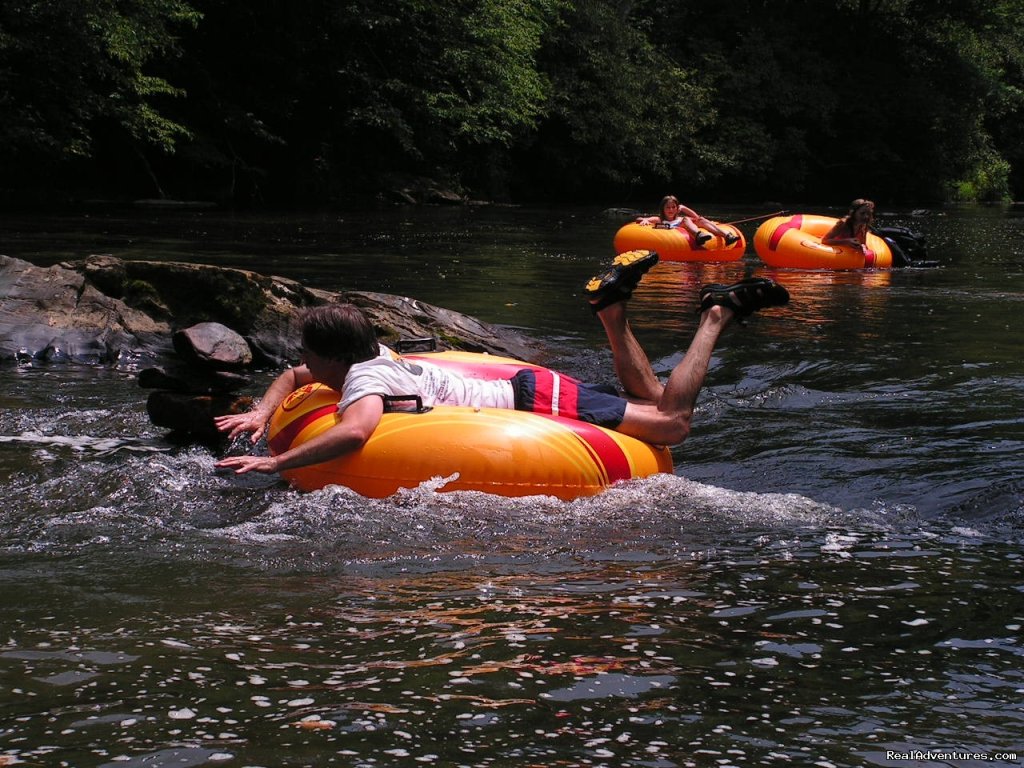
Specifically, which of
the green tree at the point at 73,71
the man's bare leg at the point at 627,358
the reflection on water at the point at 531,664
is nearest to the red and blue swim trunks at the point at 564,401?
the man's bare leg at the point at 627,358

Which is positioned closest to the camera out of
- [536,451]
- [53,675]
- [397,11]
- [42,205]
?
[53,675]

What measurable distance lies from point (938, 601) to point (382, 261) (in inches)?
446

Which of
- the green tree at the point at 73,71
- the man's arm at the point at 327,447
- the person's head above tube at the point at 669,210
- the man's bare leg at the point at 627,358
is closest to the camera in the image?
the man's arm at the point at 327,447

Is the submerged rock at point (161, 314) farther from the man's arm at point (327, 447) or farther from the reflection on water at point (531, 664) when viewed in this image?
the reflection on water at point (531, 664)

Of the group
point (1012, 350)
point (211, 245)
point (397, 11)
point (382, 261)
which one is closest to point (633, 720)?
point (1012, 350)

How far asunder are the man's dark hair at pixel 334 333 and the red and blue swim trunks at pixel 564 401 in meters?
0.78

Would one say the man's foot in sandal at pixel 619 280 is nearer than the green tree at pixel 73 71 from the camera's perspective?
Yes

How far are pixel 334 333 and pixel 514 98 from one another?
920 inches

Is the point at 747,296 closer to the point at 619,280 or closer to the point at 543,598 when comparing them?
the point at 619,280

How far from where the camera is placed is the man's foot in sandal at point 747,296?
19.3 feet

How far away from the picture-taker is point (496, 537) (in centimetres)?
471

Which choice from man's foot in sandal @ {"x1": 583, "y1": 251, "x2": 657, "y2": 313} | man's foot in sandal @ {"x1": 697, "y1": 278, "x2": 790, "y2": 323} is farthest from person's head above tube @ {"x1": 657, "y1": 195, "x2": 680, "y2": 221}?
man's foot in sandal @ {"x1": 583, "y1": 251, "x2": 657, "y2": 313}

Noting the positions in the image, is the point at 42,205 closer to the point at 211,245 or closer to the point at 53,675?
the point at 211,245

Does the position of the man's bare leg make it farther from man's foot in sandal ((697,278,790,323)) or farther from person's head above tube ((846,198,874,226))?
person's head above tube ((846,198,874,226))
